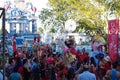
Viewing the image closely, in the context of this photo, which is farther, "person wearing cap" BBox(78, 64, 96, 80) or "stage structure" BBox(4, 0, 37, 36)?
"stage structure" BBox(4, 0, 37, 36)

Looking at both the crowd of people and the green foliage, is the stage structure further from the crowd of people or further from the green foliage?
the crowd of people

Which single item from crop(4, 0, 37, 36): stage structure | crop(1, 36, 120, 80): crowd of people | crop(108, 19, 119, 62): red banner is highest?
crop(4, 0, 37, 36): stage structure

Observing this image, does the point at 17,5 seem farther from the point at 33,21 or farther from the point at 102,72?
the point at 102,72

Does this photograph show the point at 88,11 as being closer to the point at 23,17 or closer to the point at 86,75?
the point at 23,17

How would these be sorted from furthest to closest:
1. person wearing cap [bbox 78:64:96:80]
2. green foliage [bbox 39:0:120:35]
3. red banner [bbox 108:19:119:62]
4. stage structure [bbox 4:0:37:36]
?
stage structure [bbox 4:0:37:36], green foliage [bbox 39:0:120:35], red banner [bbox 108:19:119:62], person wearing cap [bbox 78:64:96:80]

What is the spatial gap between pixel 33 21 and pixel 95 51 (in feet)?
118

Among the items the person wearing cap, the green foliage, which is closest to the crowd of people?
the person wearing cap

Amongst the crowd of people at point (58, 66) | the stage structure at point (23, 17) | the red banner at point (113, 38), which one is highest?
the stage structure at point (23, 17)

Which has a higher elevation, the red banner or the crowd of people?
the red banner

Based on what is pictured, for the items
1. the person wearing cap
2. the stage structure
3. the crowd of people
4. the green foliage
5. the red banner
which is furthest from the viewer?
the stage structure

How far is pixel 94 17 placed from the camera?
43469 millimetres

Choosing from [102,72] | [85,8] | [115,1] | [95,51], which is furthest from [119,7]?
[102,72]

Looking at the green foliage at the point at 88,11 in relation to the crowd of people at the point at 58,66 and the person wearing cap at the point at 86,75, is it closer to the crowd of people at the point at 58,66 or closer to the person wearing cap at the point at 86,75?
the crowd of people at the point at 58,66

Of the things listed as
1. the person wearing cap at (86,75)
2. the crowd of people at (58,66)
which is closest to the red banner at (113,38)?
the crowd of people at (58,66)
